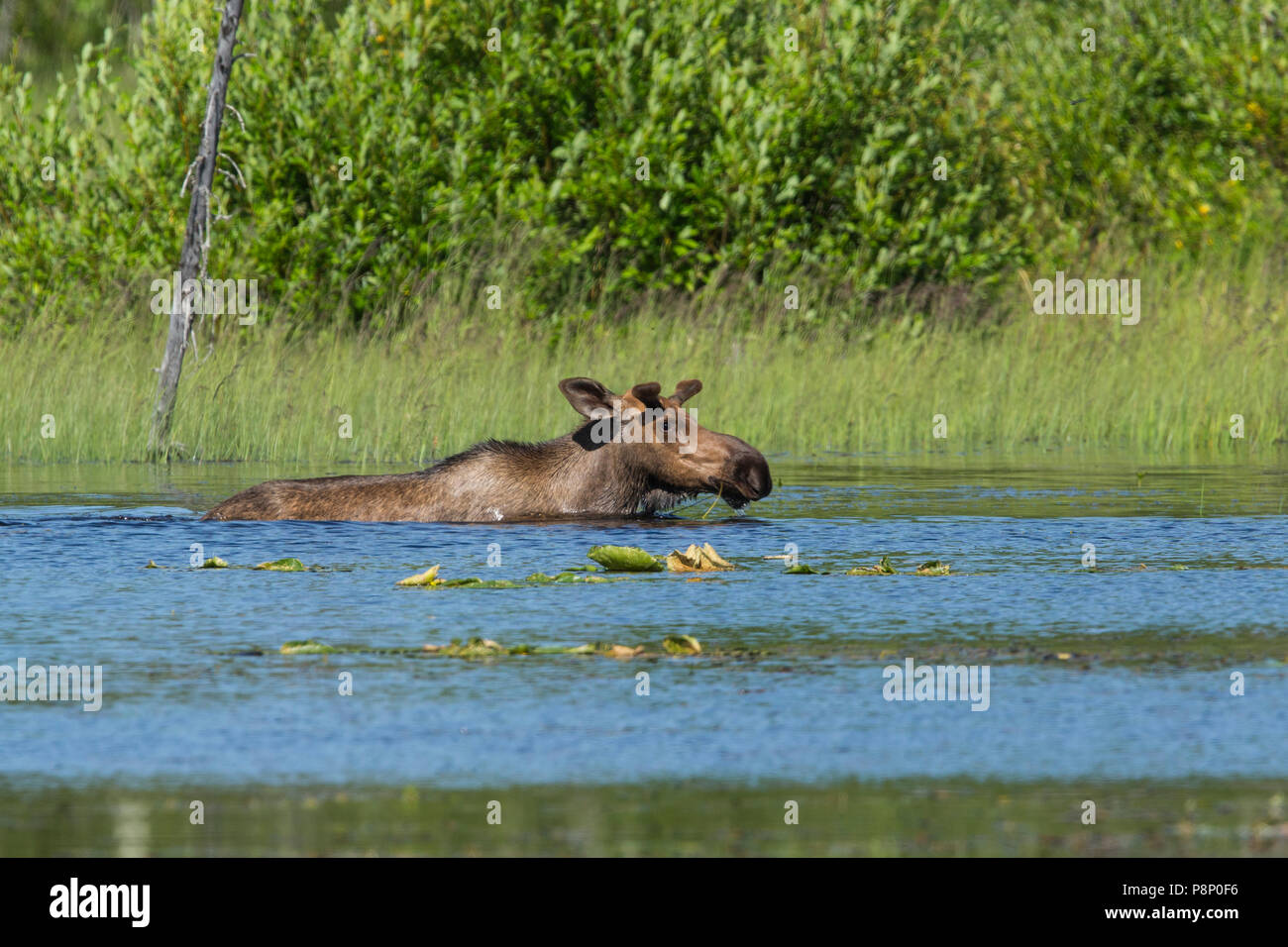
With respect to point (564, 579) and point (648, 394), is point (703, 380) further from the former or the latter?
point (564, 579)

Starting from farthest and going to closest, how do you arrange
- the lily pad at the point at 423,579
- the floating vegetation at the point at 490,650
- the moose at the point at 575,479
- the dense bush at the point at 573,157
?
the dense bush at the point at 573,157, the moose at the point at 575,479, the lily pad at the point at 423,579, the floating vegetation at the point at 490,650

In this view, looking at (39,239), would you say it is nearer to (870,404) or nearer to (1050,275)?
(870,404)

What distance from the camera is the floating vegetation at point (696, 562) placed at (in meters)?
10.6

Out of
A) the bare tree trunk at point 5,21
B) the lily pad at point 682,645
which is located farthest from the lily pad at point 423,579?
the bare tree trunk at point 5,21

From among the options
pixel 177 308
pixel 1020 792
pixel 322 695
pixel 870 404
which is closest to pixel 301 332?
pixel 177 308

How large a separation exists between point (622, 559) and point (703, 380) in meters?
10.5

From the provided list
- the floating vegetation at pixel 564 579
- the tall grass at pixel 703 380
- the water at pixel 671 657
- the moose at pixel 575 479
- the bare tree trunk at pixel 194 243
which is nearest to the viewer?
the water at pixel 671 657

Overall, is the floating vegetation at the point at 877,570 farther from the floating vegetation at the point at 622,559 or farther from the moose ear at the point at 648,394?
the moose ear at the point at 648,394

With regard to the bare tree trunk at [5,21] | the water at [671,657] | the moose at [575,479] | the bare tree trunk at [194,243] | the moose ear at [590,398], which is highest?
the bare tree trunk at [5,21]

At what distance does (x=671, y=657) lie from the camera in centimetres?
802

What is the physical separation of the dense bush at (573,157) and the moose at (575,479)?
32.4 feet

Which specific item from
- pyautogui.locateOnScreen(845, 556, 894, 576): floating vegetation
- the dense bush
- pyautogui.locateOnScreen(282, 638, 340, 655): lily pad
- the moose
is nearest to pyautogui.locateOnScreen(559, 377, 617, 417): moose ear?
the moose

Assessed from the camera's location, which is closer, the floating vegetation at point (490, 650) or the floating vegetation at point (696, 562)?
the floating vegetation at point (490, 650)
